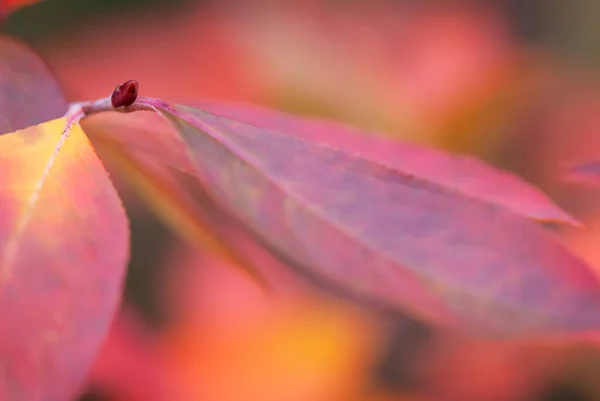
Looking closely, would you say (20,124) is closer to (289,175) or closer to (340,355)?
(289,175)

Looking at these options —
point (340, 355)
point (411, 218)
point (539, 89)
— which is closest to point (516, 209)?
point (411, 218)

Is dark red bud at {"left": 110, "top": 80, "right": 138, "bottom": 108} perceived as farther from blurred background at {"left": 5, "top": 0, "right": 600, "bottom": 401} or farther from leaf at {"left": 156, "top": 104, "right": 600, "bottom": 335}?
blurred background at {"left": 5, "top": 0, "right": 600, "bottom": 401}

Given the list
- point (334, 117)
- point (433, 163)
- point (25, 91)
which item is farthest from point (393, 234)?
point (334, 117)

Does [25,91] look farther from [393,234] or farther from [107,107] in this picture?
[393,234]

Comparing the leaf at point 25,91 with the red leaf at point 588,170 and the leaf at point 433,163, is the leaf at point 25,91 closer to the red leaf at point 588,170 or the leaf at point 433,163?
the leaf at point 433,163

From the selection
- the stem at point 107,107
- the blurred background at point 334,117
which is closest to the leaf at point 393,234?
the stem at point 107,107

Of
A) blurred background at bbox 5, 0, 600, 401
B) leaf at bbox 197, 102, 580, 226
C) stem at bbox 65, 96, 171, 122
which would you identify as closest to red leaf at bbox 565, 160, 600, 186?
leaf at bbox 197, 102, 580, 226
